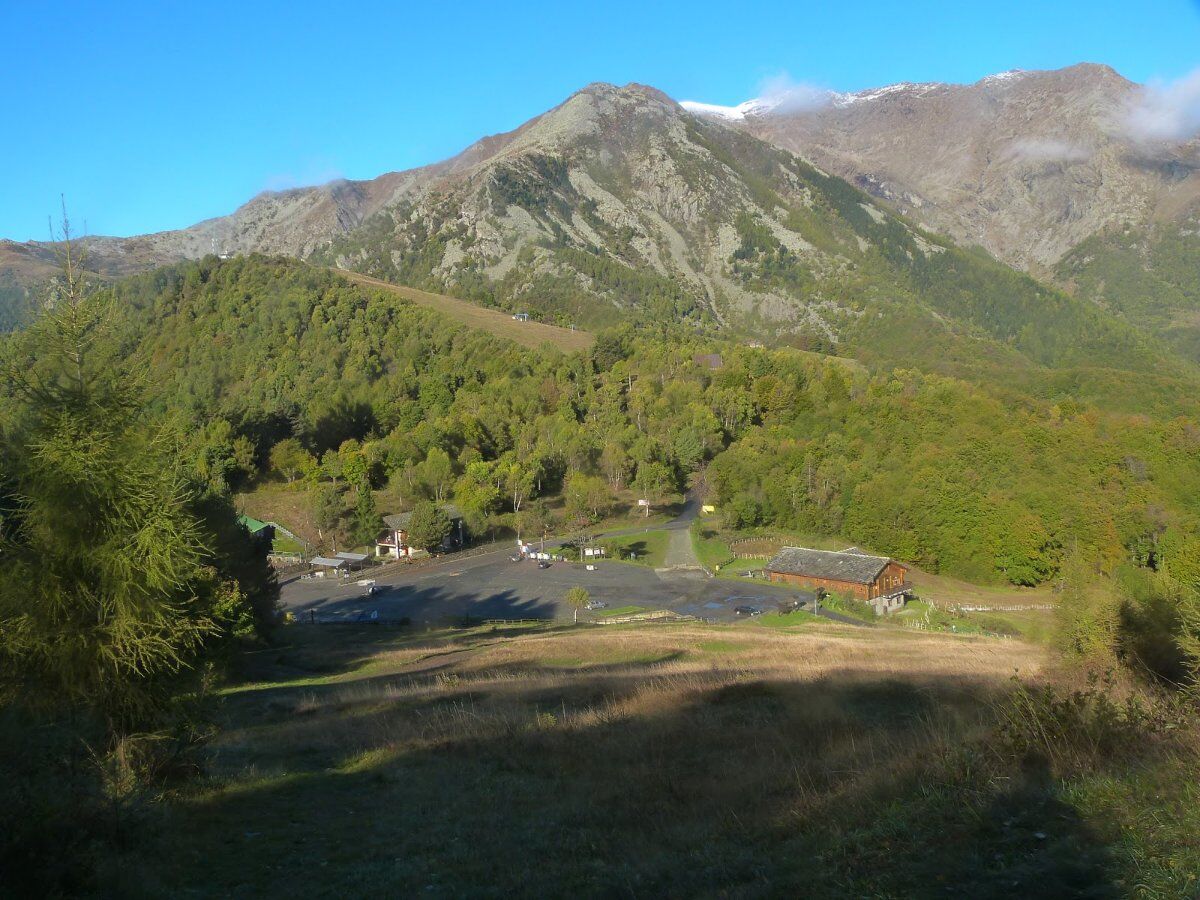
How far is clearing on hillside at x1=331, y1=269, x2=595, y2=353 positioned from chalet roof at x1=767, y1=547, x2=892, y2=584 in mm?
74008

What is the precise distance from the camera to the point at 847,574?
5866cm

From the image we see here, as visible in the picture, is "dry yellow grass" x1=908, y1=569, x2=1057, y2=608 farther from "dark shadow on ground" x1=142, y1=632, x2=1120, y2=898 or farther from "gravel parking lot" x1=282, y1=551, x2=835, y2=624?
"dark shadow on ground" x1=142, y1=632, x2=1120, y2=898

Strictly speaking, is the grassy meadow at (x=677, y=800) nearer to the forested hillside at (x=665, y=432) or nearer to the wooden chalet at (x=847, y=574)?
the wooden chalet at (x=847, y=574)

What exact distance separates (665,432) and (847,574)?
150 ft

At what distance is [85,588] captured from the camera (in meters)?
9.27

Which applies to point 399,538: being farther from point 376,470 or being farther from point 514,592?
point 376,470

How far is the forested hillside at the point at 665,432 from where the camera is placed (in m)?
72.4

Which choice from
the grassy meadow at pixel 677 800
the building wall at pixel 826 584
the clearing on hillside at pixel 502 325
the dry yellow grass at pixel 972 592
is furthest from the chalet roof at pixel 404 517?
the grassy meadow at pixel 677 800

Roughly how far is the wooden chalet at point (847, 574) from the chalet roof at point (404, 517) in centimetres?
3169

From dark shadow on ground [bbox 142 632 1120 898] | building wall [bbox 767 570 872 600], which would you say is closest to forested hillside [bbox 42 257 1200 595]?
building wall [bbox 767 570 872 600]

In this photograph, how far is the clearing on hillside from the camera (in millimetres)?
133875

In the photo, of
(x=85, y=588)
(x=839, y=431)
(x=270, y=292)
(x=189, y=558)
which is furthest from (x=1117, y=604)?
(x=270, y=292)

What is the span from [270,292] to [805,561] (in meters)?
116

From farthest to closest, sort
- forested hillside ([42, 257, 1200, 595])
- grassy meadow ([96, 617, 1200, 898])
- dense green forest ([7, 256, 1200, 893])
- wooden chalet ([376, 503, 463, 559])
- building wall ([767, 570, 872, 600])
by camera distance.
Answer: forested hillside ([42, 257, 1200, 595]) → wooden chalet ([376, 503, 463, 559]) → building wall ([767, 570, 872, 600]) → dense green forest ([7, 256, 1200, 893]) → grassy meadow ([96, 617, 1200, 898])
